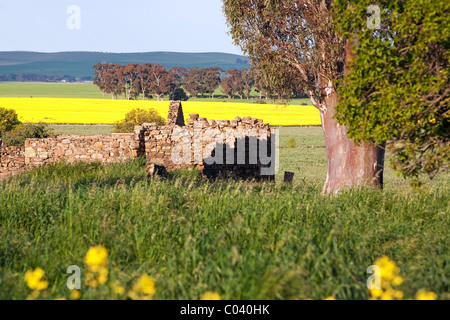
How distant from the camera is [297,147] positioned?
4597cm

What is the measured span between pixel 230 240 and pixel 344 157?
9.06 m

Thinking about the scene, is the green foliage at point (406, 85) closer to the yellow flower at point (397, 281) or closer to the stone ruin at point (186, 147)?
the yellow flower at point (397, 281)

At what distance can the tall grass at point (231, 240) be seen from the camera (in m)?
4.53

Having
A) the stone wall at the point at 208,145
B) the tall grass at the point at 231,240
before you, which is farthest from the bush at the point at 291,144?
the tall grass at the point at 231,240

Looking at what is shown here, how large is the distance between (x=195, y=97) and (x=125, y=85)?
677 inches

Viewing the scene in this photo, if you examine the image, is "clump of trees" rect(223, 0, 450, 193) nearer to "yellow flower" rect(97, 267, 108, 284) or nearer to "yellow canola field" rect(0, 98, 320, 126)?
"yellow flower" rect(97, 267, 108, 284)

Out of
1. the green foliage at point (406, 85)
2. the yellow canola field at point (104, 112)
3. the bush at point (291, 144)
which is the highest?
the green foliage at point (406, 85)

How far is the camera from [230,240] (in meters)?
5.91

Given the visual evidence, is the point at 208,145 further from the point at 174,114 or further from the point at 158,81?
the point at 158,81

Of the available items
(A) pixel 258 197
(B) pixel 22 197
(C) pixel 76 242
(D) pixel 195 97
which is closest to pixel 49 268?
(C) pixel 76 242

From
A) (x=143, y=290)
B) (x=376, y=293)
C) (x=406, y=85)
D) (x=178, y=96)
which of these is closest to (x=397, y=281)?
(x=376, y=293)

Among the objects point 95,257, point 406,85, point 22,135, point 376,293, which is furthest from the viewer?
point 22,135

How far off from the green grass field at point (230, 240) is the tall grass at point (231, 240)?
15 millimetres
